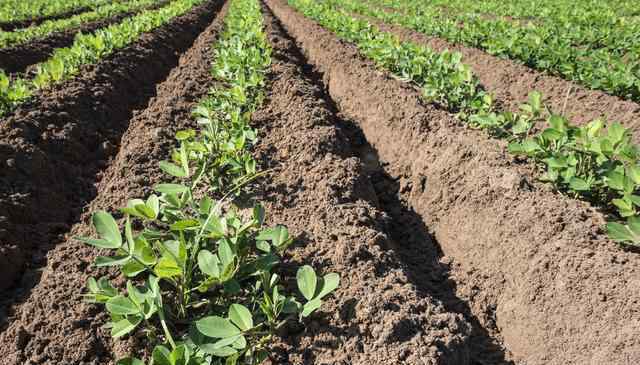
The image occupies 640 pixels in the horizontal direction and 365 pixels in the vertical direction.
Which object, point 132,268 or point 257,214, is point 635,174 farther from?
point 132,268

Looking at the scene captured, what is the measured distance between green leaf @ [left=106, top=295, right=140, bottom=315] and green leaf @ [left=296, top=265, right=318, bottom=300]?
0.64m

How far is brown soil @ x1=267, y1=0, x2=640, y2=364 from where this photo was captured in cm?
225

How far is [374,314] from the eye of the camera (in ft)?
6.17

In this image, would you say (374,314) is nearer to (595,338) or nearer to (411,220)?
(595,338)

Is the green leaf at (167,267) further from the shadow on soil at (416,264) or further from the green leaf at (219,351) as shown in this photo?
the shadow on soil at (416,264)

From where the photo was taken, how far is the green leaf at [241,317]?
166 centimetres

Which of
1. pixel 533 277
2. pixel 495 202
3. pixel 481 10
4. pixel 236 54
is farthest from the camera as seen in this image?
pixel 481 10

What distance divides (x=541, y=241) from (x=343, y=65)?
14.4ft

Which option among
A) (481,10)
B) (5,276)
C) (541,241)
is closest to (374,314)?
(541,241)

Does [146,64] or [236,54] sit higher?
[236,54]

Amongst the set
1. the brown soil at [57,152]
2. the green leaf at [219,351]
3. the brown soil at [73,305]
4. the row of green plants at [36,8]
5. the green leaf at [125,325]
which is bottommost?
the row of green plants at [36,8]

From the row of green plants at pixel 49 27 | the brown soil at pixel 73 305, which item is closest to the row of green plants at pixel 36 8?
the row of green plants at pixel 49 27

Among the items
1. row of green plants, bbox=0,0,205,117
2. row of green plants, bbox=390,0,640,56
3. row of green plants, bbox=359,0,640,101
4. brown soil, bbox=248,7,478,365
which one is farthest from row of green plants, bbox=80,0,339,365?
row of green plants, bbox=390,0,640,56

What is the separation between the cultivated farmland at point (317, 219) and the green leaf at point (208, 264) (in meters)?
0.05
